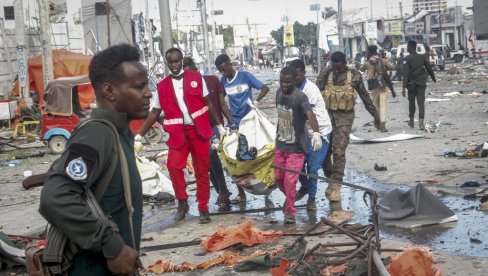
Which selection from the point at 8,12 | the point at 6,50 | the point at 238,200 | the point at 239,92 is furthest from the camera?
the point at 8,12

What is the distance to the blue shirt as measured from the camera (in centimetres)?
1087

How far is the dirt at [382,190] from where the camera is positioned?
7.25 metres

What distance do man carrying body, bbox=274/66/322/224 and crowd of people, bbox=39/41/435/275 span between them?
0.04ft

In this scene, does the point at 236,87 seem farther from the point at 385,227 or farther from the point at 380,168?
the point at 385,227

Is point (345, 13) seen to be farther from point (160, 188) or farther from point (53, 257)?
point (53, 257)

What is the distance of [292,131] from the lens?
28.5ft

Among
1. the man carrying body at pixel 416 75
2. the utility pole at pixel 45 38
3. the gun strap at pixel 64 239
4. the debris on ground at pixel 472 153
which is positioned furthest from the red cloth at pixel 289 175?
the utility pole at pixel 45 38

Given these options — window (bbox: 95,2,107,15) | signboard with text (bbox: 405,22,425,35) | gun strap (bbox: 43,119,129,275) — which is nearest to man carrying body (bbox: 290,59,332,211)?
gun strap (bbox: 43,119,129,275)

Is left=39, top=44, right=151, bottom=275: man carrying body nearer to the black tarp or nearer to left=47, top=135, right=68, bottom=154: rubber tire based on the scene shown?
the black tarp

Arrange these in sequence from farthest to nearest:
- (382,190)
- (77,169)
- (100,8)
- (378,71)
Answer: (100,8) → (378,71) → (382,190) → (77,169)

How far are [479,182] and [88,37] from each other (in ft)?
120

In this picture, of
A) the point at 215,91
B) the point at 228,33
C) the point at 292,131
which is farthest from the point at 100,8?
the point at 228,33

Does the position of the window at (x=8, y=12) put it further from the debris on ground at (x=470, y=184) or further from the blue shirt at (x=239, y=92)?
the debris on ground at (x=470, y=184)

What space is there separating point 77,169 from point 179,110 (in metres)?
5.93
